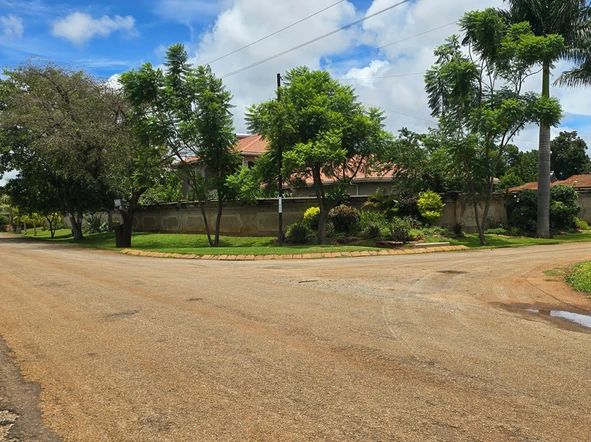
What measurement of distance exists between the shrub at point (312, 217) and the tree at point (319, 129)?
1.90 meters

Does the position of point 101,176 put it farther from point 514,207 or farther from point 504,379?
point 504,379

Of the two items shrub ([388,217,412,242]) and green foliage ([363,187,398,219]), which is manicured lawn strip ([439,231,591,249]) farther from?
green foliage ([363,187,398,219])

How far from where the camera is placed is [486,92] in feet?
73.8

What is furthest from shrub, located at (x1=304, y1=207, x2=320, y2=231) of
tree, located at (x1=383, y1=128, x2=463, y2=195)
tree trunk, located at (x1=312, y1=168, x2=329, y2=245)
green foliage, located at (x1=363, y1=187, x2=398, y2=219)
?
tree, located at (x1=383, y1=128, x2=463, y2=195)

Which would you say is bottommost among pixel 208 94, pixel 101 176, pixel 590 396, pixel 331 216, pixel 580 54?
pixel 590 396

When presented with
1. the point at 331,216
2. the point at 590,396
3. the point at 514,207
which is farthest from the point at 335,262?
the point at 514,207

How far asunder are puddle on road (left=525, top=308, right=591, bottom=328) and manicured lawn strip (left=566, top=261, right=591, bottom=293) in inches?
92.0

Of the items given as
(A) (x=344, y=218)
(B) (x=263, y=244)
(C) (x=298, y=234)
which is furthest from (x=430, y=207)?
(B) (x=263, y=244)

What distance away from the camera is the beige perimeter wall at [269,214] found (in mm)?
25359

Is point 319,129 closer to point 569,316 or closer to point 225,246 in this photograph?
point 225,246

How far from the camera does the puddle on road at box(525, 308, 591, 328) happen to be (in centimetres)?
764

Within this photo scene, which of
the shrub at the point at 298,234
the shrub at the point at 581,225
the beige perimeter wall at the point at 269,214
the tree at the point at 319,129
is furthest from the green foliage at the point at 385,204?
the shrub at the point at 581,225

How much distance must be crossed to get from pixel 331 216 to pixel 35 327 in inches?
723

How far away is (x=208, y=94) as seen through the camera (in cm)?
2184
